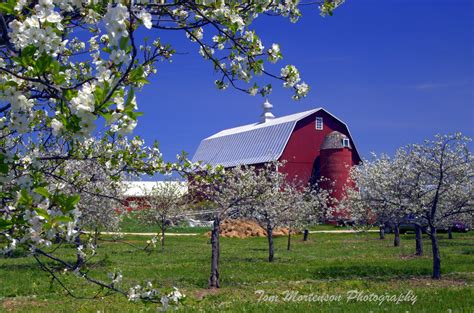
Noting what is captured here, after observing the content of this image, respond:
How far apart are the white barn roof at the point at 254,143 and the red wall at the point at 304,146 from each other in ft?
2.56

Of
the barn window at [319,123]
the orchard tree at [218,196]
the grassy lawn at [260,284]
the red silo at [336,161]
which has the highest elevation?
the barn window at [319,123]

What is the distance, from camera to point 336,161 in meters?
46.2

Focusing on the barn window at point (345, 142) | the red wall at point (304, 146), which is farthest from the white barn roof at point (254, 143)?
the barn window at point (345, 142)

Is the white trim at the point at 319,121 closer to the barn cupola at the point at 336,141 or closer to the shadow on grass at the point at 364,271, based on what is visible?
the barn cupola at the point at 336,141

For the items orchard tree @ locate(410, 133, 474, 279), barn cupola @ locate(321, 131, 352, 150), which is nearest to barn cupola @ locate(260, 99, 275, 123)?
barn cupola @ locate(321, 131, 352, 150)

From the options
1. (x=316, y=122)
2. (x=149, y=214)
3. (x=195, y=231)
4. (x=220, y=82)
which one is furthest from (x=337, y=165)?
(x=220, y=82)

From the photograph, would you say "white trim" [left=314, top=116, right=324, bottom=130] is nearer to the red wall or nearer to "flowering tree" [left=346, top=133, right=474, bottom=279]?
the red wall

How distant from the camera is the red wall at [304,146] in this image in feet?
152

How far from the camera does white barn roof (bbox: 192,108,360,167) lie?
46.2 meters

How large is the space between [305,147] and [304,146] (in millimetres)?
164

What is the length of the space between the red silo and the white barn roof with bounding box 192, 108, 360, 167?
3.46 m

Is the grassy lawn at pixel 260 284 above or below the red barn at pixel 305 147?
below

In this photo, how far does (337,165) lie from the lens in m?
45.9

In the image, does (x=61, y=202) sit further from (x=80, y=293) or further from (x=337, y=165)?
(x=337, y=165)
